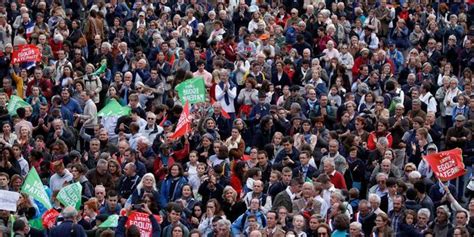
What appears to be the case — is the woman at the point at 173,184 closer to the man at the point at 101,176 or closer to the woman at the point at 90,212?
the man at the point at 101,176

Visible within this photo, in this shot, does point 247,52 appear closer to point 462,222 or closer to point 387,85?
point 387,85

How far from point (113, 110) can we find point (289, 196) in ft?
18.1

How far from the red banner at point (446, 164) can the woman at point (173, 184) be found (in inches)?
143

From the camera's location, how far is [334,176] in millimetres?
24047

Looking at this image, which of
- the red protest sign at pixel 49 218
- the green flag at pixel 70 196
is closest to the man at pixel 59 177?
the green flag at pixel 70 196

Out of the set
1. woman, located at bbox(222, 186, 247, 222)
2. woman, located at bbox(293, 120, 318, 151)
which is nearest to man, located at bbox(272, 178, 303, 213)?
woman, located at bbox(222, 186, 247, 222)

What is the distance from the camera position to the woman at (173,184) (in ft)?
78.5

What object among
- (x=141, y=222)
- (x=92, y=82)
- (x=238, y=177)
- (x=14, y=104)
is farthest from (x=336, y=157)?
(x=92, y=82)

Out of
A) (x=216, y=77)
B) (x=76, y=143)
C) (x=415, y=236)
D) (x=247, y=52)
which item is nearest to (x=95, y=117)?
(x=76, y=143)

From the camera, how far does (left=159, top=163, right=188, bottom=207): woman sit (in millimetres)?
23922

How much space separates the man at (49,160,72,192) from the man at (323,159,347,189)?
12.4 feet

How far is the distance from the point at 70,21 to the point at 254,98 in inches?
251

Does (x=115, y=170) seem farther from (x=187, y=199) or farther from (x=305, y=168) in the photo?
(x=305, y=168)

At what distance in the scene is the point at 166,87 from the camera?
30.0 m
